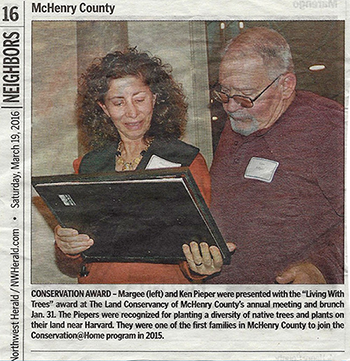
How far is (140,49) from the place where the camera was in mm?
675

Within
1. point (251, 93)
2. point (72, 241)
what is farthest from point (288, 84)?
point (72, 241)

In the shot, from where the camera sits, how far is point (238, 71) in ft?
2.18

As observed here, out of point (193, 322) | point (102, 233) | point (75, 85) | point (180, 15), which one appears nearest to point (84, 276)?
point (102, 233)

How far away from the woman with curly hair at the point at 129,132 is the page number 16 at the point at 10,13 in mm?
141

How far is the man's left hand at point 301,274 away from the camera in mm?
657

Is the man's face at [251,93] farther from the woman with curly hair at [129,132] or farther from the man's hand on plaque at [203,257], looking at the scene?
the man's hand on plaque at [203,257]

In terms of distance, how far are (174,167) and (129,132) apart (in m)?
0.09

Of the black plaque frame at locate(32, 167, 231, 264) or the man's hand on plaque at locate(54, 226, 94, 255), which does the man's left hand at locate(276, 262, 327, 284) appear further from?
the man's hand on plaque at locate(54, 226, 94, 255)

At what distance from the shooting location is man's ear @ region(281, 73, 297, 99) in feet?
2.17

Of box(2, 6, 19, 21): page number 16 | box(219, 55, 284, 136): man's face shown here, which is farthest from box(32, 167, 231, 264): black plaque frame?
box(2, 6, 19, 21): page number 16

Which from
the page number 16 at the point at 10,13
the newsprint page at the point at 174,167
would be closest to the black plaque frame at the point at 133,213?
the newsprint page at the point at 174,167

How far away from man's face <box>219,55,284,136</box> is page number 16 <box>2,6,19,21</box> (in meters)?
0.32

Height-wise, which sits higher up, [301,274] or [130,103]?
[130,103]

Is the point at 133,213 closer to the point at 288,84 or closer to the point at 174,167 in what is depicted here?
the point at 174,167
